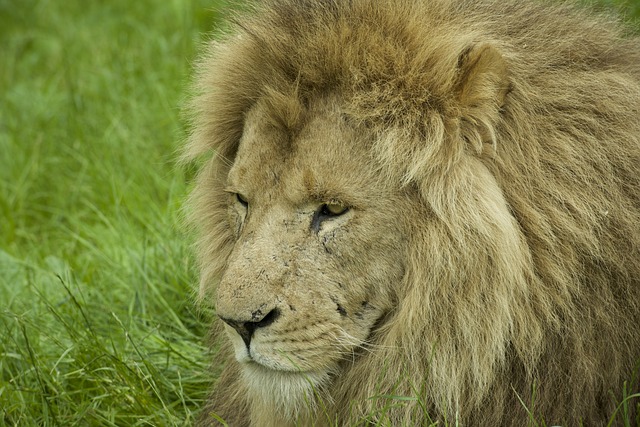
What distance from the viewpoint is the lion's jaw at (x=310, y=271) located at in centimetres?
318

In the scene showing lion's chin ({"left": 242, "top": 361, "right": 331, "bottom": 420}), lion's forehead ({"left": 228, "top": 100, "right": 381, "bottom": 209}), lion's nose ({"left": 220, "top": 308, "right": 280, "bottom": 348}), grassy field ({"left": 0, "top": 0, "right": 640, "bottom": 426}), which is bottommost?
grassy field ({"left": 0, "top": 0, "right": 640, "bottom": 426})

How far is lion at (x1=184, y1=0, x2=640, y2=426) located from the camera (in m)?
3.20

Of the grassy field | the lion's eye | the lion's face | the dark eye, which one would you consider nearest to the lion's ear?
the lion's face

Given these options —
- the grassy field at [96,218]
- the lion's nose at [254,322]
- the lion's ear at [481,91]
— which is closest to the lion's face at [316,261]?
the lion's nose at [254,322]

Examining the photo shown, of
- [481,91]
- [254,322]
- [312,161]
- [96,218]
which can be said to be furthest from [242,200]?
[96,218]

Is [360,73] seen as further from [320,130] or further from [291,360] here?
[291,360]

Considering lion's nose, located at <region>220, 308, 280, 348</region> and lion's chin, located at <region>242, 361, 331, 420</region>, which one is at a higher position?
lion's nose, located at <region>220, 308, 280, 348</region>

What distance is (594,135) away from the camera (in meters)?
3.31

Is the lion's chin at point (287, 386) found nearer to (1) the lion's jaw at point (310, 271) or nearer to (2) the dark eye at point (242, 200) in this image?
(1) the lion's jaw at point (310, 271)

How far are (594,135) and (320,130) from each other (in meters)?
0.91

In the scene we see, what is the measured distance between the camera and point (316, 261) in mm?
3225

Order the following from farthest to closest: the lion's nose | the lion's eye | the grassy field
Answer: the grassy field < the lion's eye < the lion's nose

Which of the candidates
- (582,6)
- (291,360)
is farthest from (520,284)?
(582,6)

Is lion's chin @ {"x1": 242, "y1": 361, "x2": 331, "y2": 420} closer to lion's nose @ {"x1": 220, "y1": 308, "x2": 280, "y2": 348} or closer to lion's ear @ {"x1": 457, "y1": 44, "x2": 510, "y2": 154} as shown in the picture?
lion's nose @ {"x1": 220, "y1": 308, "x2": 280, "y2": 348}
